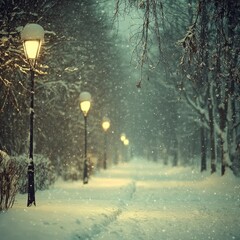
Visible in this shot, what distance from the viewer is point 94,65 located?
28312 millimetres

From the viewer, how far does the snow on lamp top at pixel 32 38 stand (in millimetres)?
12555

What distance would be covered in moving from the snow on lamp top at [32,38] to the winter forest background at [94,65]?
192 centimetres

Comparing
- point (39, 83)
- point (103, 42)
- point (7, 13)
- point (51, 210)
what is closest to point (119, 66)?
point (103, 42)

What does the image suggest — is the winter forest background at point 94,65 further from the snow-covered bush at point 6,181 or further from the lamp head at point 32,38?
the lamp head at point 32,38

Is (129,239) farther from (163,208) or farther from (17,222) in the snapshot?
(163,208)

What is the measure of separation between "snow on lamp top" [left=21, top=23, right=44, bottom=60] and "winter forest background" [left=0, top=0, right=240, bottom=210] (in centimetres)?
192

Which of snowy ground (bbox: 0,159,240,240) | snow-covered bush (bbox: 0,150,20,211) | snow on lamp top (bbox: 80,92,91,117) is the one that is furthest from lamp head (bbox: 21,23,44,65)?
snow on lamp top (bbox: 80,92,91,117)

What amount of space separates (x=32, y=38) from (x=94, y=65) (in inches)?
621

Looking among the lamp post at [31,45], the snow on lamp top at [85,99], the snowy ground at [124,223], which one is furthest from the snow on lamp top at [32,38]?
the snow on lamp top at [85,99]

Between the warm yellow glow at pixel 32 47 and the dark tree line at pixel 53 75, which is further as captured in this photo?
the dark tree line at pixel 53 75

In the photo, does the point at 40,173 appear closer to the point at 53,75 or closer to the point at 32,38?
the point at 53,75

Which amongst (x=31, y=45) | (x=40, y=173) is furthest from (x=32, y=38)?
(x=40, y=173)

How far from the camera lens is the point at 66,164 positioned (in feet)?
95.6

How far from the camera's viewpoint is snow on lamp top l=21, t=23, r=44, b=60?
1255 centimetres
